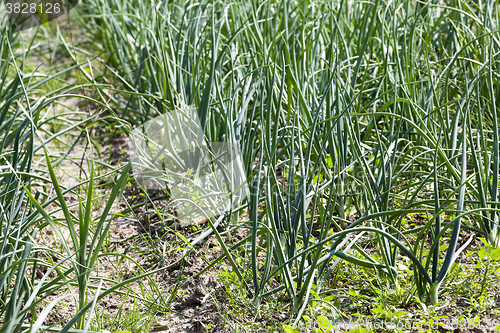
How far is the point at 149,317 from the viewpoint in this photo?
1.46 meters

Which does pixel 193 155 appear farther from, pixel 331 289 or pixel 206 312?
pixel 331 289

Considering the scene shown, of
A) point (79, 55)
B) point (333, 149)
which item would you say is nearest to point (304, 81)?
point (333, 149)

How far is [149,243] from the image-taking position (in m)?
1.87

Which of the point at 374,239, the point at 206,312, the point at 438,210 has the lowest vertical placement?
the point at 206,312

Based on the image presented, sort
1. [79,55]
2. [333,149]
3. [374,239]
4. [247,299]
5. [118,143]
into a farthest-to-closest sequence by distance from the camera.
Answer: [79,55] → [118,143] → [333,149] → [374,239] → [247,299]

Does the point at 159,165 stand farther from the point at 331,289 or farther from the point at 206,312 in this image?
the point at 331,289

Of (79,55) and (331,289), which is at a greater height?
(79,55)

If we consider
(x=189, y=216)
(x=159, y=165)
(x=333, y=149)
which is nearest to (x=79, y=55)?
(x=159, y=165)

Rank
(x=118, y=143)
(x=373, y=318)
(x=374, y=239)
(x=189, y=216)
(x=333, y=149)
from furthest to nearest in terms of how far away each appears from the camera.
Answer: (x=118, y=143) → (x=189, y=216) → (x=333, y=149) → (x=374, y=239) → (x=373, y=318)

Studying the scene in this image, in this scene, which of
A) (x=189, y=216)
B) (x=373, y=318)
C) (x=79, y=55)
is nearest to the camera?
(x=373, y=318)

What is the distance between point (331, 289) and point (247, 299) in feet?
0.90

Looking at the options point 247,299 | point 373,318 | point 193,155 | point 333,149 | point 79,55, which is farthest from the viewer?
point 79,55

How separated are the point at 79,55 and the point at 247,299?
3.03 metres

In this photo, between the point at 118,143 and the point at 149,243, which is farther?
the point at 118,143
